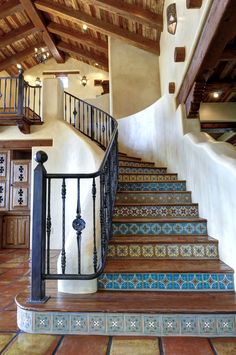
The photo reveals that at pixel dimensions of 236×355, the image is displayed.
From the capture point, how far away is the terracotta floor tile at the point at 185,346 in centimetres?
159

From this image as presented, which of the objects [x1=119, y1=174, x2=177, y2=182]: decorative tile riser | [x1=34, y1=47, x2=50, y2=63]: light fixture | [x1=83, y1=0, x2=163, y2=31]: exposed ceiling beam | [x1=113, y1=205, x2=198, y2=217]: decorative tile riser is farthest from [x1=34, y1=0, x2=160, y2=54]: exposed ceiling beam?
[x1=113, y1=205, x2=198, y2=217]: decorative tile riser

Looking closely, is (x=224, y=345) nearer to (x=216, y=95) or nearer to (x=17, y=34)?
(x=216, y=95)

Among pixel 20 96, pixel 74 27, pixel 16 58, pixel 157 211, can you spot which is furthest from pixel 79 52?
pixel 157 211

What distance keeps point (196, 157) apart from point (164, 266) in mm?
1507

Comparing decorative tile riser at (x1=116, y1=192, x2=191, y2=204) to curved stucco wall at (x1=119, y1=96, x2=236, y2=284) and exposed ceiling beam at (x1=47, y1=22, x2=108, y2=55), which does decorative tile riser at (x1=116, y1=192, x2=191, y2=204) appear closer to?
curved stucco wall at (x1=119, y1=96, x2=236, y2=284)

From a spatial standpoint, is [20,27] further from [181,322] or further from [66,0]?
[181,322]

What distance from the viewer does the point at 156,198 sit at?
11.2ft

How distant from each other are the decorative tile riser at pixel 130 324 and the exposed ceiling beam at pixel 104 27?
21.0 feet

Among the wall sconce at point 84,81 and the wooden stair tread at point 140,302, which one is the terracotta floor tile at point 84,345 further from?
the wall sconce at point 84,81

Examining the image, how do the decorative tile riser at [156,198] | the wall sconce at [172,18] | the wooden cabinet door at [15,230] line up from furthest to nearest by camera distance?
1. the wooden cabinet door at [15,230]
2. the wall sconce at [172,18]
3. the decorative tile riser at [156,198]

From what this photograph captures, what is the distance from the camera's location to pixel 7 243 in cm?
586

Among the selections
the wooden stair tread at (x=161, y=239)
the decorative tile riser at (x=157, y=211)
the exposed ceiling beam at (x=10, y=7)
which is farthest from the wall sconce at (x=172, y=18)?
the exposed ceiling beam at (x=10, y=7)

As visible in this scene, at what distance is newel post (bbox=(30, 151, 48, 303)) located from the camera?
198 centimetres

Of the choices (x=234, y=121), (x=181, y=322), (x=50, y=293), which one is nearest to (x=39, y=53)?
(x=234, y=121)
